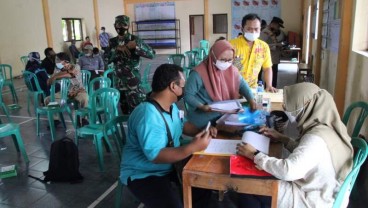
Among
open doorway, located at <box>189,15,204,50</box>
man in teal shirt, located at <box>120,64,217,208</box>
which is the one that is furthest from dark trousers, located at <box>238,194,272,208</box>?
open doorway, located at <box>189,15,204,50</box>

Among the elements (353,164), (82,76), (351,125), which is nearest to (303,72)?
(351,125)

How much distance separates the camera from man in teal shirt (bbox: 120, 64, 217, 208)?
5.24ft

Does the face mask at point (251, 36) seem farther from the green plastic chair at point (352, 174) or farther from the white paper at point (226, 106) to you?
the green plastic chair at point (352, 174)

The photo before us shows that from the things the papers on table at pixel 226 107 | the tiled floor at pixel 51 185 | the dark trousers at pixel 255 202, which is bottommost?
the tiled floor at pixel 51 185

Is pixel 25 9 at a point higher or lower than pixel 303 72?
higher

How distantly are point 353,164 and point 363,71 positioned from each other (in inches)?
63.4

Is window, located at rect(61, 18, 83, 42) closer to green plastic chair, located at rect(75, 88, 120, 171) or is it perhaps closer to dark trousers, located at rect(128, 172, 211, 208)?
green plastic chair, located at rect(75, 88, 120, 171)

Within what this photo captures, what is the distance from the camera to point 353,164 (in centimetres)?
153

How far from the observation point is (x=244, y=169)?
1416 mm

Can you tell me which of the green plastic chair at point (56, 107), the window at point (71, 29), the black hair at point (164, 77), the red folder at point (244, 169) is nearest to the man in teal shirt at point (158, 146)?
the black hair at point (164, 77)

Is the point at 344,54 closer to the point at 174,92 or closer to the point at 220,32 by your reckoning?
the point at 174,92

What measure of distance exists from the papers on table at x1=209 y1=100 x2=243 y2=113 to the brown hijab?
1.75ft

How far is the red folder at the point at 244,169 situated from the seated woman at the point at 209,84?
733 millimetres

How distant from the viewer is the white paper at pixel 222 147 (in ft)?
5.34
